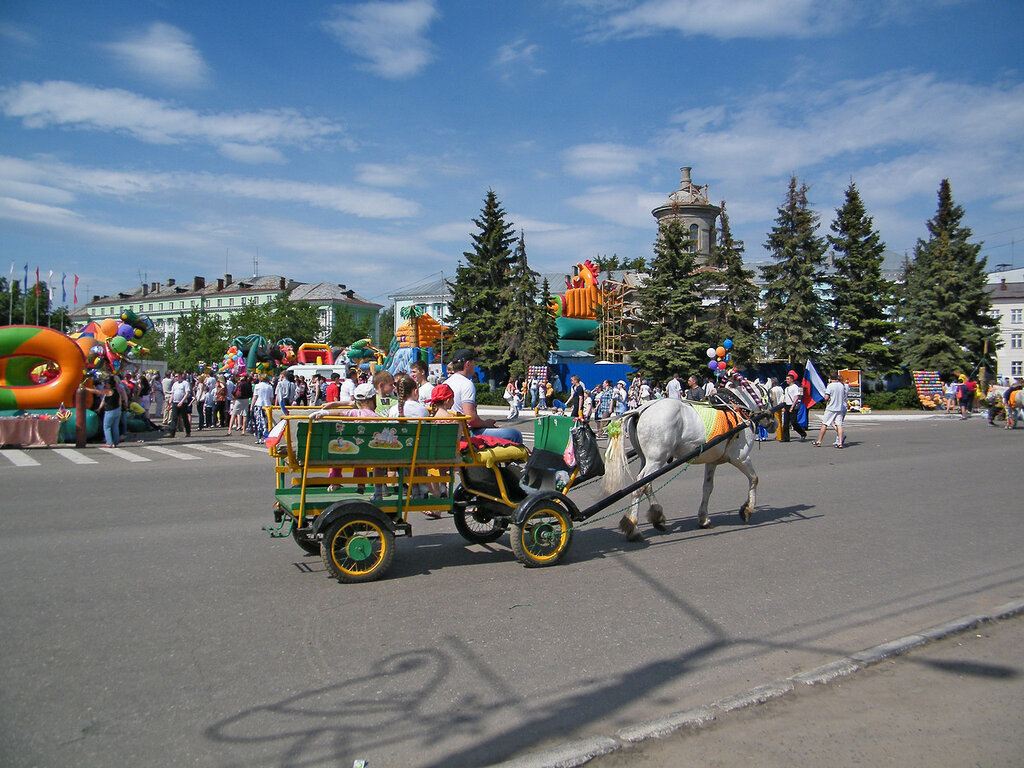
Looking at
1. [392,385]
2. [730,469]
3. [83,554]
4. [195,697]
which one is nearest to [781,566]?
[392,385]

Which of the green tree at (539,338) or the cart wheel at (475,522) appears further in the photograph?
the green tree at (539,338)

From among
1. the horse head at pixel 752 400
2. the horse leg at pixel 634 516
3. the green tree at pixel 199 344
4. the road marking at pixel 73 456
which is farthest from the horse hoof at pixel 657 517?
the green tree at pixel 199 344

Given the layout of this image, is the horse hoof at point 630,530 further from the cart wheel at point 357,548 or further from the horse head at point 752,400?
the cart wheel at point 357,548

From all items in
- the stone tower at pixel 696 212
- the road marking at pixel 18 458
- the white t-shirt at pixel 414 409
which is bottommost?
the road marking at pixel 18 458

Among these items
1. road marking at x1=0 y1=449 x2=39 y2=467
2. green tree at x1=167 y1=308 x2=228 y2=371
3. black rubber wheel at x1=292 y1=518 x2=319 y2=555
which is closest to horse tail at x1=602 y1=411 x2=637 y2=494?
black rubber wheel at x1=292 y1=518 x2=319 y2=555

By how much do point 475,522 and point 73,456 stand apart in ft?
40.4

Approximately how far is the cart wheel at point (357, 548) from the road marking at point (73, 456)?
11.3 metres

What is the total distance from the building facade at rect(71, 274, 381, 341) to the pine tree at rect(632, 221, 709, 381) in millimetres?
80533

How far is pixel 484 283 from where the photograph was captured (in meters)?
46.7

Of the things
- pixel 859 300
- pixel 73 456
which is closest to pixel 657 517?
pixel 73 456

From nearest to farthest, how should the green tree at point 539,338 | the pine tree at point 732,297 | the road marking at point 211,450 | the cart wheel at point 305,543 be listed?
the cart wheel at point 305,543 < the road marking at point 211,450 < the pine tree at point 732,297 < the green tree at point 539,338

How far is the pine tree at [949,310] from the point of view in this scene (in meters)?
42.4

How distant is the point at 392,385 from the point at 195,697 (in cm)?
449

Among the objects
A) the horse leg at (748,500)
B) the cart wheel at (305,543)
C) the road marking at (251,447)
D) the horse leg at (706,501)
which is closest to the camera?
the cart wheel at (305,543)
